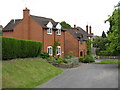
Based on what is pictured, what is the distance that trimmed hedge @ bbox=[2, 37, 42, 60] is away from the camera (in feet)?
59.3

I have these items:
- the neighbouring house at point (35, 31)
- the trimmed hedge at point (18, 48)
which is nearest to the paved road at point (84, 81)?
the trimmed hedge at point (18, 48)

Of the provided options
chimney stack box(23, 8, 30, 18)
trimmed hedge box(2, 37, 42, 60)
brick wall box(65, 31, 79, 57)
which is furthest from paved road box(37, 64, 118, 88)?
brick wall box(65, 31, 79, 57)

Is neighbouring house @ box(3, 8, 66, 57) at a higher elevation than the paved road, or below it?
higher

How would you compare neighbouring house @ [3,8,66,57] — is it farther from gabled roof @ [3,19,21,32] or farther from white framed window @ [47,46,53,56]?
gabled roof @ [3,19,21,32]

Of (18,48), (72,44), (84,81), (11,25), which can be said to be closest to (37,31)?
(11,25)

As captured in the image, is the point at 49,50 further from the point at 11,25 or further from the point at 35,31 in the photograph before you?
the point at 11,25

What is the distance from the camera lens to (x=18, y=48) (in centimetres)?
2134

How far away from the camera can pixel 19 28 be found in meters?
34.4

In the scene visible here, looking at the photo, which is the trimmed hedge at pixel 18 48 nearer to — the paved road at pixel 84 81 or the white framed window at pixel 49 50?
the paved road at pixel 84 81

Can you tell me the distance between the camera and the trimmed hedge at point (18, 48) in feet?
59.3

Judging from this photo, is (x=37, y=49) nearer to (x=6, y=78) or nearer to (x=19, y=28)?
(x=19, y=28)

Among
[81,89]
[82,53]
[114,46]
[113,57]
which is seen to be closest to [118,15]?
[114,46]

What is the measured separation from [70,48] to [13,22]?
14.1 m

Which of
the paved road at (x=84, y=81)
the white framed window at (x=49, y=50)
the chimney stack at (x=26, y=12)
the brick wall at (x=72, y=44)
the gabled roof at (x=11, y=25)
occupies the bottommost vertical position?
the paved road at (x=84, y=81)
